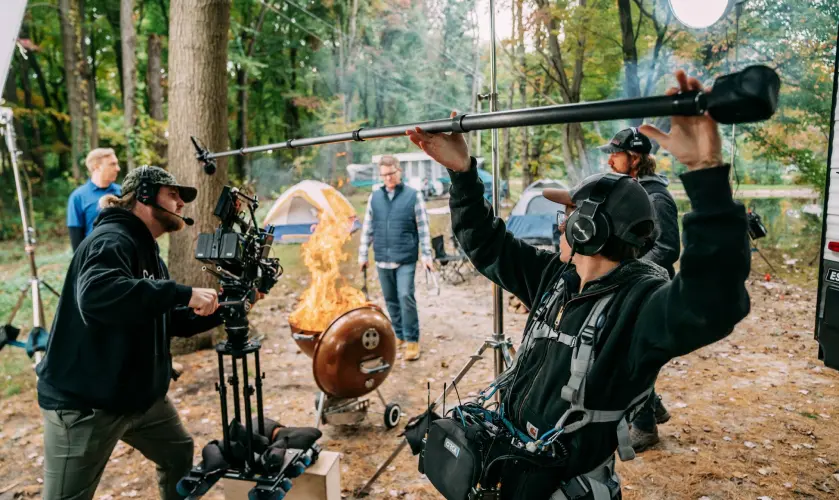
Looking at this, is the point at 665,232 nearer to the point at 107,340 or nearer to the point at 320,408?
the point at 320,408

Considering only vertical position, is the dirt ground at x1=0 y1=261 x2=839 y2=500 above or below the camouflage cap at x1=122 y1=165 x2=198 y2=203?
below

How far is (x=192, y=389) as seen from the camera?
5551 millimetres

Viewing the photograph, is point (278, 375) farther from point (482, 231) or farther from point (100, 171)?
point (482, 231)

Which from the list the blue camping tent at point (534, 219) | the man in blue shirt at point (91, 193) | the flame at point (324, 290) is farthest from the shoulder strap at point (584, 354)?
the blue camping tent at point (534, 219)

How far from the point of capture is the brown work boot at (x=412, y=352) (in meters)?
6.36

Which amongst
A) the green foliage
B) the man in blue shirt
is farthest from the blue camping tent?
the man in blue shirt

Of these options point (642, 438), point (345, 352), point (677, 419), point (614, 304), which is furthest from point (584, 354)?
point (677, 419)

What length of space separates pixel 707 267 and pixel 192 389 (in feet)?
18.6

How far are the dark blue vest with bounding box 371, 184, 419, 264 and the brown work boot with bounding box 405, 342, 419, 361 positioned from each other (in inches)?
44.0

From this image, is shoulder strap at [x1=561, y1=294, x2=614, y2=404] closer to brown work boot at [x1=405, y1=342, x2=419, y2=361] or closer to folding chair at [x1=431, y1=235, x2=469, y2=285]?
brown work boot at [x1=405, y1=342, x2=419, y2=361]

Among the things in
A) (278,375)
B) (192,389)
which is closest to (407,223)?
(278,375)

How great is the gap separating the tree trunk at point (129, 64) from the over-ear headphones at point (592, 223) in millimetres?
13020

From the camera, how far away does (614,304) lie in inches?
62.8

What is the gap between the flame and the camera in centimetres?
495
